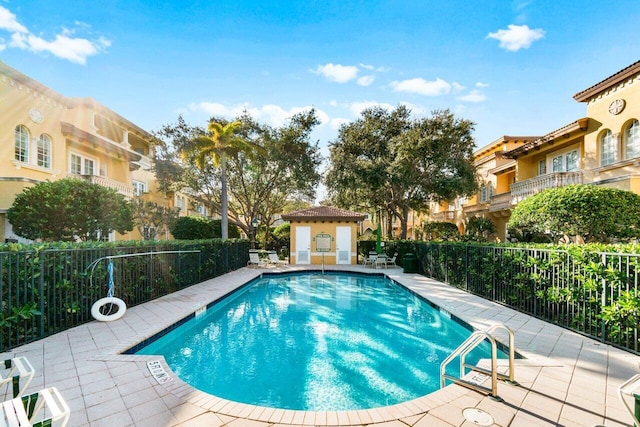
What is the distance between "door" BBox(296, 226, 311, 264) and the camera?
1959 centimetres

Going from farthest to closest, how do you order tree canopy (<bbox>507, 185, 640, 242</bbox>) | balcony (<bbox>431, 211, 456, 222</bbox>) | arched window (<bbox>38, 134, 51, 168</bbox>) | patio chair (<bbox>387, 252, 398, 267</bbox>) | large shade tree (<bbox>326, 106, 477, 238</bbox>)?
1. balcony (<bbox>431, 211, 456, 222</bbox>)
2. large shade tree (<bbox>326, 106, 477, 238</bbox>)
3. patio chair (<bbox>387, 252, 398, 267</bbox>)
4. arched window (<bbox>38, 134, 51, 168</bbox>)
5. tree canopy (<bbox>507, 185, 640, 242</bbox>)

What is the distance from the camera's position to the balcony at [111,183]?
1608cm

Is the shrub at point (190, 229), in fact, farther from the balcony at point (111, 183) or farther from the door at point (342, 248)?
the door at point (342, 248)

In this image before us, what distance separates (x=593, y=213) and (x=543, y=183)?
25.5 ft

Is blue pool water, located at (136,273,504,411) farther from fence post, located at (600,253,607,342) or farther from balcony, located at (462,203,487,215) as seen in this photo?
balcony, located at (462,203,487,215)

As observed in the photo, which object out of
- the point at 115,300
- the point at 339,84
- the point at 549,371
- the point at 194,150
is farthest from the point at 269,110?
the point at 549,371

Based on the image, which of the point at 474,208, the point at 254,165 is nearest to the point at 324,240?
the point at 254,165

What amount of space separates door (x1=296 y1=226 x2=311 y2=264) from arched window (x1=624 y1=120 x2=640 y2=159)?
52.9 ft

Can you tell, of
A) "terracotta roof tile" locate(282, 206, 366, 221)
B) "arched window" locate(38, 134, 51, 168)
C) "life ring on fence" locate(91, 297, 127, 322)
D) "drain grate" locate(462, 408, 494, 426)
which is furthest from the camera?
"terracotta roof tile" locate(282, 206, 366, 221)

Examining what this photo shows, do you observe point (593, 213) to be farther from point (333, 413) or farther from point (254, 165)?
point (254, 165)

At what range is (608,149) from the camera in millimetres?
14133

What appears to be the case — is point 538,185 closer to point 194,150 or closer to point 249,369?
point 249,369

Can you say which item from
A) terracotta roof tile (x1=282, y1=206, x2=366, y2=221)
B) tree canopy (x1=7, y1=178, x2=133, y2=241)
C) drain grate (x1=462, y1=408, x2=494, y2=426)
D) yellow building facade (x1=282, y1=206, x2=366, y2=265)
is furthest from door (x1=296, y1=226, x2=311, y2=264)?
drain grate (x1=462, y1=408, x2=494, y2=426)

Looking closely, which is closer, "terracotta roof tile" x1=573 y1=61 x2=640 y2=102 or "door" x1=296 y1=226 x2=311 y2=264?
"terracotta roof tile" x1=573 y1=61 x2=640 y2=102
